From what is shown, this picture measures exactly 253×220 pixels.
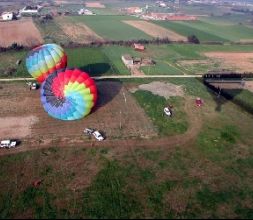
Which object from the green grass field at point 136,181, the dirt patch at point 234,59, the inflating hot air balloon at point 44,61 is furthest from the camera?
the dirt patch at point 234,59

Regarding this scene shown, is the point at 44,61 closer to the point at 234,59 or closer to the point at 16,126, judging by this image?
the point at 16,126

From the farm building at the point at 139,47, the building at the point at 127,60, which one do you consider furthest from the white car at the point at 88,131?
the farm building at the point at 139,47

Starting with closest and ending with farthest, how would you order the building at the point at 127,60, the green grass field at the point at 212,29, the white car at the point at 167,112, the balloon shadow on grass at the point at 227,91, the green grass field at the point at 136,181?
the green grass field at the point at 136,181 → the white car at the point at 167,112 → the balloon shadow on grass at the point at 227,91 → the building at the point at 127,60 → the green grass field at the point at 212,29

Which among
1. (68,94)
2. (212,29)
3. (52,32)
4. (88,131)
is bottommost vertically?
(212,29)

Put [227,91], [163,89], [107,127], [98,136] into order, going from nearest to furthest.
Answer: [98,136]
[107,127]
[163,89]
[227,91]

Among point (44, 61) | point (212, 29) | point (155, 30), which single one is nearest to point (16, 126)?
point (44, 61)

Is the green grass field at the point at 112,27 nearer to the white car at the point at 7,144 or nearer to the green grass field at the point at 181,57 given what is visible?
the green grass field at the point at 181,57
